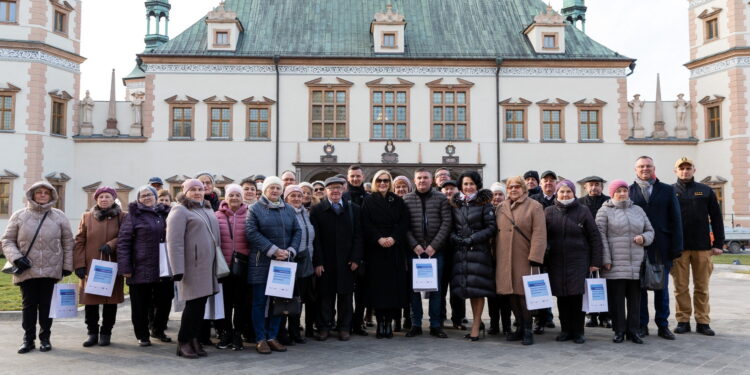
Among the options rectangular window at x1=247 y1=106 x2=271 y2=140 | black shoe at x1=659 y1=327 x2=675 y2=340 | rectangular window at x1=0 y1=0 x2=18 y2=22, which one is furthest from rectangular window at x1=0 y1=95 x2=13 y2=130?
black shoe at x1=659 y1=327 x2=675 y2=340

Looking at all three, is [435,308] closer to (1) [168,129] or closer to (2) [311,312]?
(2) [311,312]

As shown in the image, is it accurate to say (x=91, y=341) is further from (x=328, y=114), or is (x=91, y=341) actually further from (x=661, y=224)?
(x=328, y=114)

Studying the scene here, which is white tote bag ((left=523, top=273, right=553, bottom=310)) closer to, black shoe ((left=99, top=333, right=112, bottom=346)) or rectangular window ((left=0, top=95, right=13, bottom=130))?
black shoe ((left=99, top=333, right=112, bottom=346))

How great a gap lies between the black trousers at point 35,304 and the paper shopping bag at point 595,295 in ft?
21.5

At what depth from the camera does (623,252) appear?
24.1 ft

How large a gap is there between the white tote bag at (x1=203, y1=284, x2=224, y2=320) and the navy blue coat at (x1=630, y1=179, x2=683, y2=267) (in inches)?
223

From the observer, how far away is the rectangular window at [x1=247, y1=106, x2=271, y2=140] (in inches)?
973

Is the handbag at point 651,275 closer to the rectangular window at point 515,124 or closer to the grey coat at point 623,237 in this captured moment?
the grey coat at point 623,237

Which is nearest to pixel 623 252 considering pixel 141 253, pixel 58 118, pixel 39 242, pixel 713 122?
pixel 141 253

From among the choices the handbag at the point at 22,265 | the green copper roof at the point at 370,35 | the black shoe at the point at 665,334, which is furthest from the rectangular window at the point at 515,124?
the handbag at the point at 22,265

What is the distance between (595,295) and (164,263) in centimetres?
528

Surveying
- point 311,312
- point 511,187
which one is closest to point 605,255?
point 511,187

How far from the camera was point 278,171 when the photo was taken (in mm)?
24469

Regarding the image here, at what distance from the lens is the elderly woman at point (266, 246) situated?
6.73m
